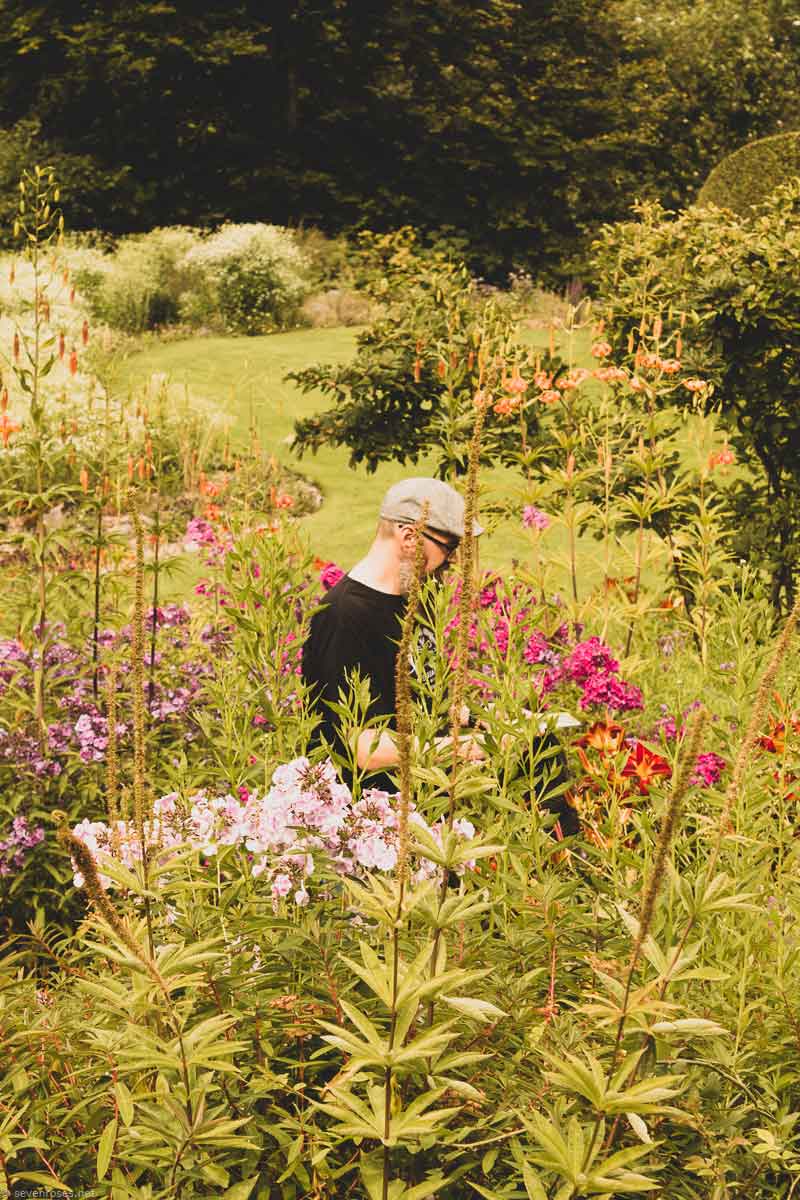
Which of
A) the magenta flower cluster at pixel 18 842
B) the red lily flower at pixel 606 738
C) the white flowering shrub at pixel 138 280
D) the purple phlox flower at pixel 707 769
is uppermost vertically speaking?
the red lily flower at pixel 606 738

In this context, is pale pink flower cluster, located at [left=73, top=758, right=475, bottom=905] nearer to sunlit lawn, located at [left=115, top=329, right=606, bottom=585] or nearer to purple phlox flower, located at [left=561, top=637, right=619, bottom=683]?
purple phlox flower, located at [left=561, top=637, right=619, bottom=683]

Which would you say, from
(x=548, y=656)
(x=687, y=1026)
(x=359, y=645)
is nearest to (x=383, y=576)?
(x=359, y=645)

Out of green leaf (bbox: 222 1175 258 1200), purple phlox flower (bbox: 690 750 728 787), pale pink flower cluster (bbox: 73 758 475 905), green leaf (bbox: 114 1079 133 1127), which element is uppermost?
pale pink flower cluster (bbox: 73 758 475 905)

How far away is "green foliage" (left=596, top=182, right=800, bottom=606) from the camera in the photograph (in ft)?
16.8

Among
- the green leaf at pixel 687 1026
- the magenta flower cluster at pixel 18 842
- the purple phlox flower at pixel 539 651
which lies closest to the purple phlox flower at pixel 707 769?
the purple phlox flower at pixel 539 651

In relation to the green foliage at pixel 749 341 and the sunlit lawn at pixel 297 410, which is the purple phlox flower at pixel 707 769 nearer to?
the sunlit lawn at pixel 297 410

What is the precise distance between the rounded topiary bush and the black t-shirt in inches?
421

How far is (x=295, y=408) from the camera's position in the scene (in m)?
10.8

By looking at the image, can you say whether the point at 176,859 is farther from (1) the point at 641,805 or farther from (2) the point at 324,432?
(2) the point at 324,432

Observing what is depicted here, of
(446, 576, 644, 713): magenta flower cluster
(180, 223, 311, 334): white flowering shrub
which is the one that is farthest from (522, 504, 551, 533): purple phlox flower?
(180, 223, 311, 334): white flowering shrub

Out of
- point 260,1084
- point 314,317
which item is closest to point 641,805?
point 260,1084

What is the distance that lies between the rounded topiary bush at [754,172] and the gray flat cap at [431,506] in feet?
34.6

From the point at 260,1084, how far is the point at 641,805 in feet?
4.94

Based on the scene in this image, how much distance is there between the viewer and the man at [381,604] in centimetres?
308
